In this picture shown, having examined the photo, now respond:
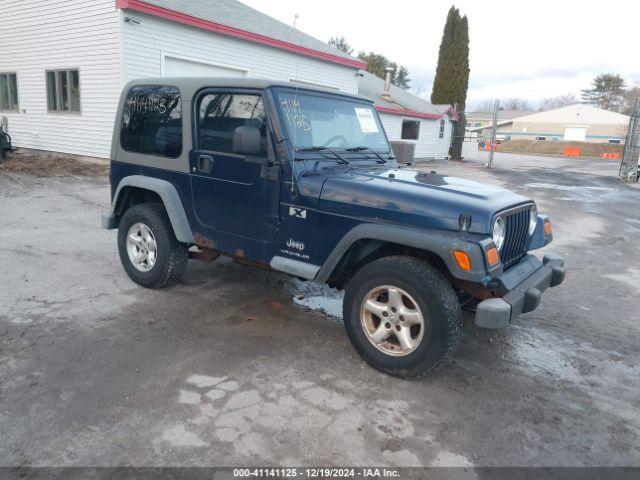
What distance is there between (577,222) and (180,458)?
1008 centimetres

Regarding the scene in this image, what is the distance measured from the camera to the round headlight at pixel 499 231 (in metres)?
3.46

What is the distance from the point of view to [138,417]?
3.01m

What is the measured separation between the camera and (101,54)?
12555 millimetres

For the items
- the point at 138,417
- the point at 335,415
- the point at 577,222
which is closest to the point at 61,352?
the point at 138,417

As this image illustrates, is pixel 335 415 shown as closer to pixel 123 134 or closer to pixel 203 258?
pixel 203 258

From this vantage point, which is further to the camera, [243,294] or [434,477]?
[243,294]

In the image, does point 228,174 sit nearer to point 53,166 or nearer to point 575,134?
point 53,166

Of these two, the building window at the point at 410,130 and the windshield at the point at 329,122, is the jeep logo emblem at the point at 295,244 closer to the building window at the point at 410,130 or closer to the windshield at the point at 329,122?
the windshield at the point at 329,122

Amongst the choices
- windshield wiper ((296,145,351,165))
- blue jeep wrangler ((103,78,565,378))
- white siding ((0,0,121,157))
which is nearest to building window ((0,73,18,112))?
white siding ((0,0,121,157))

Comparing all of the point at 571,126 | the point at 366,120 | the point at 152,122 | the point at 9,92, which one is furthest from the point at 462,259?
the point at 571,126

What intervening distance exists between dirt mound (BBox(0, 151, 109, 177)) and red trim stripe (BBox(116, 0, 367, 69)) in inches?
157

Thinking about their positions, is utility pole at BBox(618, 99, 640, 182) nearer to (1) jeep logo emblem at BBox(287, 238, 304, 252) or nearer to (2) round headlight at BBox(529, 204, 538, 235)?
(2) round headlight at BBox(529, 204, 538, 235)

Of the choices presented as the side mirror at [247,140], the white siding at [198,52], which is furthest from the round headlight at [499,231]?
the white siding at [198,52]

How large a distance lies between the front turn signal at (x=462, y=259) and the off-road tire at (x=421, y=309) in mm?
227
